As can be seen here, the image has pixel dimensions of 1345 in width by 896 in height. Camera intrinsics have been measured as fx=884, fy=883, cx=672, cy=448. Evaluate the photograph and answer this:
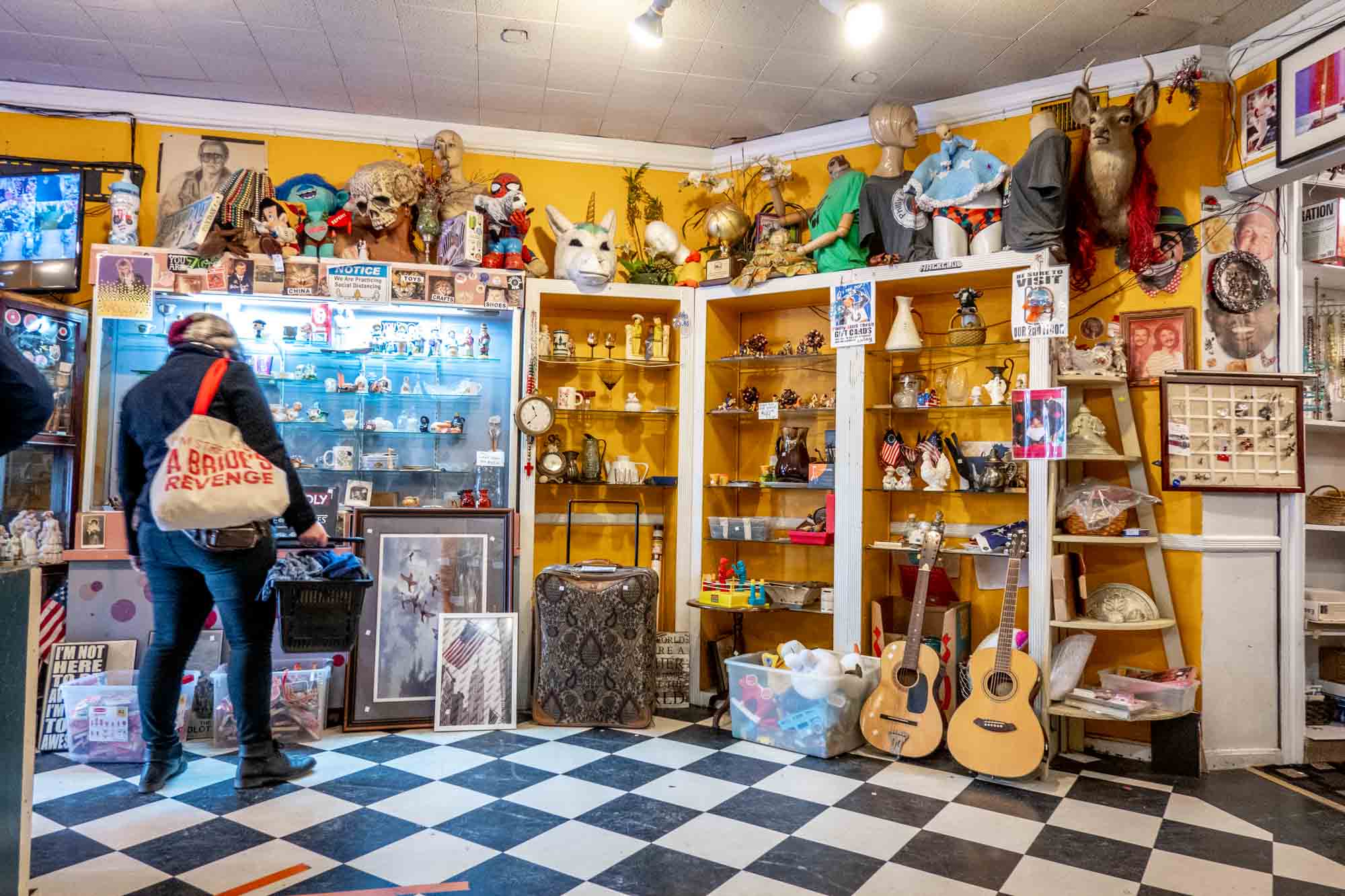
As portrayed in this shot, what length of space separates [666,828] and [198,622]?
184 cm

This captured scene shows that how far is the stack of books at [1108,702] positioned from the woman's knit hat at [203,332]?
12.2 feet

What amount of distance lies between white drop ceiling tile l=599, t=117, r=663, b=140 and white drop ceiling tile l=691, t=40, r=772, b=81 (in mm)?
666

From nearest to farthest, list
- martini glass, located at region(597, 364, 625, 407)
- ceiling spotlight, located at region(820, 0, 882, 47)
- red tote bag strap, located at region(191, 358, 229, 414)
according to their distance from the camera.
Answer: red tote bag strap, located at region(191, 358, 229, 414) < ceiling spotlight, located at region(820, 0, 882, 47) < martini glass, located at region(597, 364, 625, 407)

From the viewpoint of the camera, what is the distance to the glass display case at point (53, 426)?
4.22 m

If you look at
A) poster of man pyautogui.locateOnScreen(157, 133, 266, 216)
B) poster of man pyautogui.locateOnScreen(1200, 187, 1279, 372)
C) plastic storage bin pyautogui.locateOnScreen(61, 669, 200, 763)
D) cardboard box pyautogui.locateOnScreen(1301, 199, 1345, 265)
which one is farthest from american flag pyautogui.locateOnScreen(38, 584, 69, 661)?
cardboard box pyautogui.locateOnScreen(1301, 199, 1345, 265)

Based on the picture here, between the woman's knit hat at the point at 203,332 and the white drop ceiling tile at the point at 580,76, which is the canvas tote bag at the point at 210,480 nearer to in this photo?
the woman's knit hat at the point at 203,332

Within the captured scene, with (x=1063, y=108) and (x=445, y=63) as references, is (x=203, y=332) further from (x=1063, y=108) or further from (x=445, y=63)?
(x=1063, y=108)

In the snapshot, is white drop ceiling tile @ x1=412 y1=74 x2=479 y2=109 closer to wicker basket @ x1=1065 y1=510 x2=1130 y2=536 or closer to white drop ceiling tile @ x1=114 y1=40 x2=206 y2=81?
white drop ceiling tile @ x1=114 y1=40 x2=206 y2=81

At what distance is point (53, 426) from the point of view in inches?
168

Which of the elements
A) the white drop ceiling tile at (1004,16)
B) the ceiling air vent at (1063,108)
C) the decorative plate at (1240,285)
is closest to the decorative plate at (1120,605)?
the decorative plate at (1240,285)

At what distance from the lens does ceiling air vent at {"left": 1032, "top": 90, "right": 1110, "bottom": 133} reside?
4.31 m

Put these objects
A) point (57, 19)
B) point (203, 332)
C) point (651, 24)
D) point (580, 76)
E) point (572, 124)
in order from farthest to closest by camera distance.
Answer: point (572, 124)
point (580, 76)
point (57, 19)
point (651, 24)
point (203, 332)

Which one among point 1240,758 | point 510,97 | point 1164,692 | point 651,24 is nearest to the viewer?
point 651,24

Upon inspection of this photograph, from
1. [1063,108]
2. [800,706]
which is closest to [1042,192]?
[1063,108]
